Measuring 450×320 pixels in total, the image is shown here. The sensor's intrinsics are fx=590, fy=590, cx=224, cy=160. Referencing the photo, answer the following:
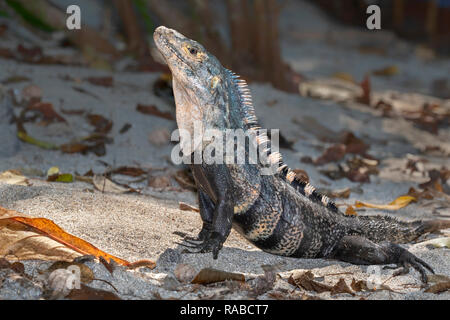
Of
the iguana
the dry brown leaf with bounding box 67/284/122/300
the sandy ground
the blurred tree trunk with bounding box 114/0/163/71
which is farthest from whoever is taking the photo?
the blurred tree trunk with bounding box 114/0/163/71

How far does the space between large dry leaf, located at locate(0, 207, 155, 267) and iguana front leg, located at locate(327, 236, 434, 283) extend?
147 centimetres

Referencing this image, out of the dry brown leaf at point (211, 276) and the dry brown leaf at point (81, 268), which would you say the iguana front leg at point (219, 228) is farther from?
the dry brown leaf at point (81, 268)

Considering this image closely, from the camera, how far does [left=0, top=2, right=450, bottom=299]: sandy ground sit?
3.70 metres

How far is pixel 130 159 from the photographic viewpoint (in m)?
6.05

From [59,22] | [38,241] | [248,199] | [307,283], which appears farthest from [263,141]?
[59,22]

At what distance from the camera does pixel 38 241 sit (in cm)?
340

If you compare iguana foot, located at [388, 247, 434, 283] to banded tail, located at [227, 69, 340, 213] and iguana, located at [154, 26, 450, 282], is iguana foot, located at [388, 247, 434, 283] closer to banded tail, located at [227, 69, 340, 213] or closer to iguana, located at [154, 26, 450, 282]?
iguana, located at [154, 26, 450, 282]

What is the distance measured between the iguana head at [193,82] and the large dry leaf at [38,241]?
1018mm

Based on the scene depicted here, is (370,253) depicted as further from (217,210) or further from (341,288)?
(217,210)

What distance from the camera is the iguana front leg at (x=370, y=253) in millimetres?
4090

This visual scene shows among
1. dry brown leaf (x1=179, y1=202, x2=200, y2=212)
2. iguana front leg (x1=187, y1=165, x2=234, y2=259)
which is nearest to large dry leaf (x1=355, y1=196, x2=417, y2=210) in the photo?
dry brown leaf (x1=179, y1=202, x2=200, y2=212)

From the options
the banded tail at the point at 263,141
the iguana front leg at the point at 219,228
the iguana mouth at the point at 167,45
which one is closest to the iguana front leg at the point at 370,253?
the banded tail at the point at 263,141

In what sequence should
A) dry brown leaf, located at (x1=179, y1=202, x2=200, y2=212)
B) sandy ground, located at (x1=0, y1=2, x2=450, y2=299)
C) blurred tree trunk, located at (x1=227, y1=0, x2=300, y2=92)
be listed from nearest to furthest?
sandy ground, located at (x1=0, y1=2, x2=450, y2=299)
dry brown leaf, located at (x1=179, y1=202, x2=200, y2=212)
blurred tree trunk, located at (x1=227, y1=0, x2=300, y2=92)

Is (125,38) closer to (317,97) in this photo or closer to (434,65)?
(317,97)
